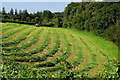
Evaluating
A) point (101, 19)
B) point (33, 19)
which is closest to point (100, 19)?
point (101, 19)

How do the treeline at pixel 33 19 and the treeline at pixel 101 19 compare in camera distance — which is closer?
the treeline at pixel 101 19

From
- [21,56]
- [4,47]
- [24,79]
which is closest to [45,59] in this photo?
[21,56]

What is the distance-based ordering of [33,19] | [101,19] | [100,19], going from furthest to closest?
1. [33,19]
2. [100,19]
3. [101,19]

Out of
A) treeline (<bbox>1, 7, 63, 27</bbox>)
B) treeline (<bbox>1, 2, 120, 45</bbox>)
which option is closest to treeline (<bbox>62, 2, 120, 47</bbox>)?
treeline (<bbox>1, 2, 120, 45</bbox>)

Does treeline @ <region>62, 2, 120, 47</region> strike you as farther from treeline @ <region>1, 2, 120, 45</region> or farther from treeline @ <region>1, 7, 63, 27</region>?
treeline @ <region>1, 7, 63, 27</region>

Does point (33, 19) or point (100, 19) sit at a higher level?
point (33, 19)

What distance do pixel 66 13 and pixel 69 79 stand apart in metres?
31.4

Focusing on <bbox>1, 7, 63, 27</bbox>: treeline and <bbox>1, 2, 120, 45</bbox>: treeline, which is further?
<bbox>1, 7, 63, 27</bbox>: treeline

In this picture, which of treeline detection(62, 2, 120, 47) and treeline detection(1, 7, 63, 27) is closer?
treeline detection(62, 2, 120, 47)

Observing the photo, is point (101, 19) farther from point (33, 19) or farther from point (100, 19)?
point (33, 19)

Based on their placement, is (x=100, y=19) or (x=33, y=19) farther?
(x=33, y=19)

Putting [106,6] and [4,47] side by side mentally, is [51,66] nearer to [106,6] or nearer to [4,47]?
[4,47]

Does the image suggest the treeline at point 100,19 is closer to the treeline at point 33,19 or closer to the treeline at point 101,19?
the treeline at point 101,19

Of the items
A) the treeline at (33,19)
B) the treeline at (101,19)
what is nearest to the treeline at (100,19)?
the treeline at (101,19)
